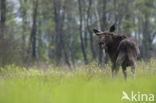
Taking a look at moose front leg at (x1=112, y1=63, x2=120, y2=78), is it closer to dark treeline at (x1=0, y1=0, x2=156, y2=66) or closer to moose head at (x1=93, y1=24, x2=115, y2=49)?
moose head at (x1=93, y1=24, x2=115, y2=49)

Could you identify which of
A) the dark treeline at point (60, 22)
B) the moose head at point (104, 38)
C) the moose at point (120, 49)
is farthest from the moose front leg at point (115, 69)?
the dark treeline at point (60, 22)

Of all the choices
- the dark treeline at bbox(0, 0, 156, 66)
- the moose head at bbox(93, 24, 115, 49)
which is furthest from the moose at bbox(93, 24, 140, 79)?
the dark treeline at bbox(0, 0, 156, 66)

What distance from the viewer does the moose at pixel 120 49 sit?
7371 mm

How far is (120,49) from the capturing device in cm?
762

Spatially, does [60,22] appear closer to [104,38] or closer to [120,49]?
[104,38]

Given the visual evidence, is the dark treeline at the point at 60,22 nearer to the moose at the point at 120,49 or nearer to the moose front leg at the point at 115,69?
the moose at the point at 120,49

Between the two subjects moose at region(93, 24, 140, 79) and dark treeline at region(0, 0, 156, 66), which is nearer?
moose at region(93, 24, 140, 79)

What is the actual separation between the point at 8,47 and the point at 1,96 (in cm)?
1133

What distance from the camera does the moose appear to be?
7.37m

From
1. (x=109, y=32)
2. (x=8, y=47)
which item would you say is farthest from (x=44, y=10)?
(x=109, y=32)

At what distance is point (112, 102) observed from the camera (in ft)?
10.2

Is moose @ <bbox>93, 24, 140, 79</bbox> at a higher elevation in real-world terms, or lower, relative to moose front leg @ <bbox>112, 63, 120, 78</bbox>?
higher

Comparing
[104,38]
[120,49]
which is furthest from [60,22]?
[120,49]

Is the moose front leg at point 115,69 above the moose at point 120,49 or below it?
below
